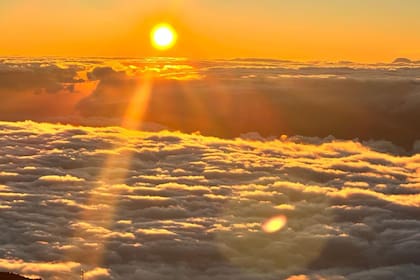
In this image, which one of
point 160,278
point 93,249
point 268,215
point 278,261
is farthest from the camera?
point 268,215

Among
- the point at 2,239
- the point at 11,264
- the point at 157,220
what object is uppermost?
the point at 157,220

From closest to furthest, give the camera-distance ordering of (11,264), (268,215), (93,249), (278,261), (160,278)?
(11,264) < (93,249) < (160,278) < (278,261) < (268,215)

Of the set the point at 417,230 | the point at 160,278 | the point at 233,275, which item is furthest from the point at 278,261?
the point at 417,230

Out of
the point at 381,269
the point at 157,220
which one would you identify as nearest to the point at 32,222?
the point at 157,220

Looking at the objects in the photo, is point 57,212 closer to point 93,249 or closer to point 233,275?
point 93,249

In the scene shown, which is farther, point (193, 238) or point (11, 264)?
point (193, 238)

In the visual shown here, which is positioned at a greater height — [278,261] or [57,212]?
[57,212]

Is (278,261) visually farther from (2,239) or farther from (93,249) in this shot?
(2,239)

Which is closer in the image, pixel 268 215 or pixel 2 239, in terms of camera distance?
pixel 2 239

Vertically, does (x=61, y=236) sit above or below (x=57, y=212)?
below
